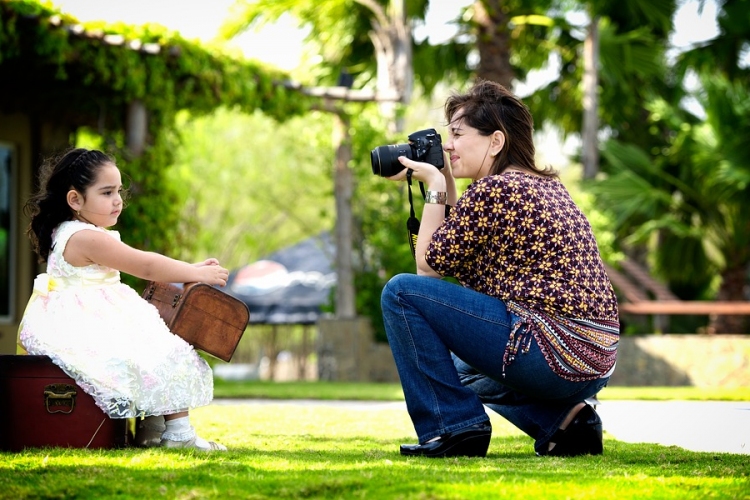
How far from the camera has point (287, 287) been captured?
20297 mm

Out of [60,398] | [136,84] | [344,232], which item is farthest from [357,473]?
[344,232]

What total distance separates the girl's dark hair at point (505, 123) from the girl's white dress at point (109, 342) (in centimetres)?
138

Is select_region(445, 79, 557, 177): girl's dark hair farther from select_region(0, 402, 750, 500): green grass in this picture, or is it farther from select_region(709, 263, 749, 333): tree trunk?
select_region(709, 263, 749, 333): tree trunk

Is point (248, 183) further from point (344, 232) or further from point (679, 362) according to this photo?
point (679, 362)

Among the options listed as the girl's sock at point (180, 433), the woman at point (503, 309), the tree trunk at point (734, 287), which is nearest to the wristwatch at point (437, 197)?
the woman at point (503, 309)

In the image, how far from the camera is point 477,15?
13.3 m

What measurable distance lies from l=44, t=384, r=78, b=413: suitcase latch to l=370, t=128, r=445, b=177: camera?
143 centimetres

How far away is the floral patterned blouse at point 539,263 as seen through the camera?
11.1 feet

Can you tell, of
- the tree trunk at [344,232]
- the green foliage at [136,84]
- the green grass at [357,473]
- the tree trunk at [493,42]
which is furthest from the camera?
the tree trunk at [493,42]

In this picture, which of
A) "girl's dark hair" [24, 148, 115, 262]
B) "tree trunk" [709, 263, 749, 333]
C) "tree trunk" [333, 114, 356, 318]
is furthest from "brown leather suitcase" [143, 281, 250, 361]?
"tree trunk" [709, 263, 749, 333]

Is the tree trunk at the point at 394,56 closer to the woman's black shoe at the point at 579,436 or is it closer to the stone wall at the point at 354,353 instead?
the stone wall at the point at 354,353

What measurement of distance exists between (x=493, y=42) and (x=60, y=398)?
10464 millimetres

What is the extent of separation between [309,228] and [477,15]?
12.8 metres

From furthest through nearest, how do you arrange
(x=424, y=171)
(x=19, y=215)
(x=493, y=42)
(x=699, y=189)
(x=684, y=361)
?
(x=699, y=189) → (x=493, y=42) → (x=684, y=361) → (x=19, y=215) → (x=424, y=171)
